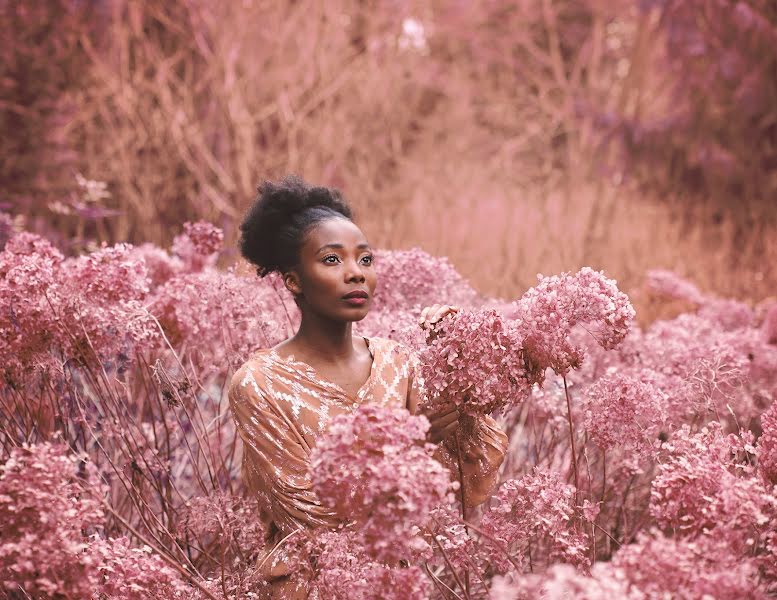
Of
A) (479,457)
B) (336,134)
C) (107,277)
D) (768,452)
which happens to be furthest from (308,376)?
(336,134)

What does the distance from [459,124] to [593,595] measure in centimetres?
1177

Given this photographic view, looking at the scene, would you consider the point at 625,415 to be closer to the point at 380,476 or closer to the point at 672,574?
the point at 672,574

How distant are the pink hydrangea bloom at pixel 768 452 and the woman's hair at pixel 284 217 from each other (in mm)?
1178

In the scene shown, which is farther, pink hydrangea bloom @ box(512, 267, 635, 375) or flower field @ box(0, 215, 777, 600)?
pink hydrangea bloom @ box(512, 267, 635, 375)

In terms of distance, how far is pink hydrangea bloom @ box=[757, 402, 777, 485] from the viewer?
184 cm

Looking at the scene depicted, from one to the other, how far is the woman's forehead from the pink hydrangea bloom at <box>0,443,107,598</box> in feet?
3.00

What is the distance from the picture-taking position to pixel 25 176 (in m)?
7.36

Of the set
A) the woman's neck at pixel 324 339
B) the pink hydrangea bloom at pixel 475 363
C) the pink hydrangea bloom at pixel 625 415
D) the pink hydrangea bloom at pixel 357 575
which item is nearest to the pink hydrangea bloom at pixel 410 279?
the woman's neck at pixel 324 339

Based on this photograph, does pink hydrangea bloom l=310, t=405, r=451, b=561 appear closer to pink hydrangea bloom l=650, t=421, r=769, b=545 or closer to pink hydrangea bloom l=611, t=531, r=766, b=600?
pink hydrangea bloom l=611, t=531, r=766, b=600

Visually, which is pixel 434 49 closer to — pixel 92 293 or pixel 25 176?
pixel 25 176

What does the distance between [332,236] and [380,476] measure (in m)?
1.01

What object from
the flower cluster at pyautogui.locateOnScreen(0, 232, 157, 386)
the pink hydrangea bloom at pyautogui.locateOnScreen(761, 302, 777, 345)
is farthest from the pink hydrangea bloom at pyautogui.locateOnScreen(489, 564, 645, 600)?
the pink hydrangea bloom at pyautogui.locateOnScreen(761, 302, 777, 345)

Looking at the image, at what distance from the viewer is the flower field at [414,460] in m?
1.40

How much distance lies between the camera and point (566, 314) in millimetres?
1808
